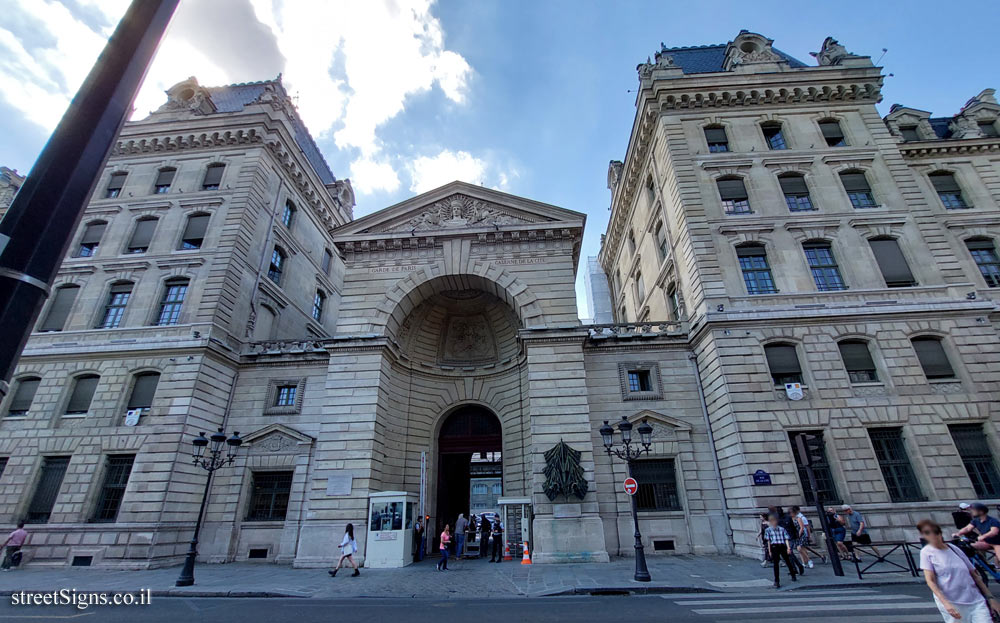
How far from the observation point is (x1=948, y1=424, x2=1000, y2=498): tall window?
1625 cm

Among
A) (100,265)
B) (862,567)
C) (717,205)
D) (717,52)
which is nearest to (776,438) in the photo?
(862,567)

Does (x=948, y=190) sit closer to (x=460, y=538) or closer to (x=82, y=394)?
(x=460, y=538)

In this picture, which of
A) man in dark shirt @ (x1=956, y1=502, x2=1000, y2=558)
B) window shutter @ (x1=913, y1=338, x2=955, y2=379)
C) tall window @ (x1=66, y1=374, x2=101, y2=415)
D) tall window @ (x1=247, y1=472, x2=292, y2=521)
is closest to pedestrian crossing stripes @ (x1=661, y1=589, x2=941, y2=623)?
man in dark shirt @ (x1=956, y1=502, x2=1000, y2=558)

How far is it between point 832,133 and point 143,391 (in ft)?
117

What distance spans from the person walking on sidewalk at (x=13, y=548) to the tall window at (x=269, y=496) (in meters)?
7.54

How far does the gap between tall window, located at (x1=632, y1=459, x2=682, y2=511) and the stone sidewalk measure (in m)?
2.08

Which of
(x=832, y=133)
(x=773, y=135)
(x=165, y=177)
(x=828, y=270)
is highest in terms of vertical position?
(x=773, y=135)

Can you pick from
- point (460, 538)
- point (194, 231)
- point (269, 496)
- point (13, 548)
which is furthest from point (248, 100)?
point (460, 538)

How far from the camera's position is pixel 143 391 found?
803 inches

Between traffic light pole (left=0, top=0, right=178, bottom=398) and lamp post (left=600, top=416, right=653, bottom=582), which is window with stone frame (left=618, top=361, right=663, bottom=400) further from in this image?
traffic light pole (left=0, top=0, right=178, bottom=398)

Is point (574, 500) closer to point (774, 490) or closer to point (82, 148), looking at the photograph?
point (774, 490)

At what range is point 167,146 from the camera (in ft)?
88.8

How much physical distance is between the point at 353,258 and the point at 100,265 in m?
12.8

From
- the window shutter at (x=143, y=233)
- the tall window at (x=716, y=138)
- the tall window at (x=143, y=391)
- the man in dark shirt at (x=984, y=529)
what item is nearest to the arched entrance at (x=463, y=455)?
the tall window at (x=143, y=391)
